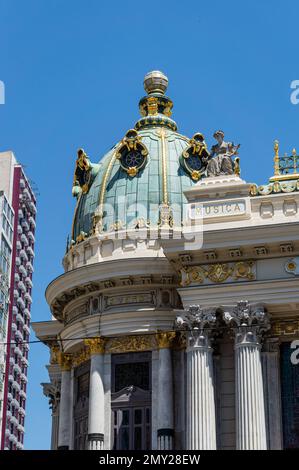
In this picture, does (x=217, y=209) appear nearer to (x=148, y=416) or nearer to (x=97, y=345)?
(x=97, y=345)

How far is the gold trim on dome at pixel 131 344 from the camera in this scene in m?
38.3

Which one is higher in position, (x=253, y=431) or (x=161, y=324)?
(x=161, y=324)

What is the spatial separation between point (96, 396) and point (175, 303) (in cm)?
452

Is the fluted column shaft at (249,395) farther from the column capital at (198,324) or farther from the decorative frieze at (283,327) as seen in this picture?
the decorative frieze at (283,327)

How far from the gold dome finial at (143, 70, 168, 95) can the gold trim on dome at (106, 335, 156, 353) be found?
1374 centimetres

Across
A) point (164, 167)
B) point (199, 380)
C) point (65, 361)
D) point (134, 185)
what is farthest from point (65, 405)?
point (164, 167)

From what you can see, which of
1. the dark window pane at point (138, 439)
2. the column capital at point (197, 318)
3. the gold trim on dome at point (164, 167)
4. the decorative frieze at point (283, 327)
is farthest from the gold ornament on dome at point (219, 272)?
the gold trim on dome at point (164, 167)

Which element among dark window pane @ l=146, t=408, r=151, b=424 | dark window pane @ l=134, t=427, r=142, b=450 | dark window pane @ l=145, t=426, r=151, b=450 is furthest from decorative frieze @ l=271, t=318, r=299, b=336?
dark window pane @ l=134, t=427, r=142, b=450

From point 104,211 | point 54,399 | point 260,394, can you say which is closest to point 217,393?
point 260,394

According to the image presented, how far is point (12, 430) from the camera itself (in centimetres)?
11306

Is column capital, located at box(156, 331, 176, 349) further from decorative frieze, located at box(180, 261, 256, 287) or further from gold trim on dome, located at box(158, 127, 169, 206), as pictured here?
gold trim on dome, located at box(158, 127, 169, 206)

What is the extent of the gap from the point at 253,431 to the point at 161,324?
6580 millimetres

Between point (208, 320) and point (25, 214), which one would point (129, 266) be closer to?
point (208, 320)

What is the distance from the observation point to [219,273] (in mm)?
35281
